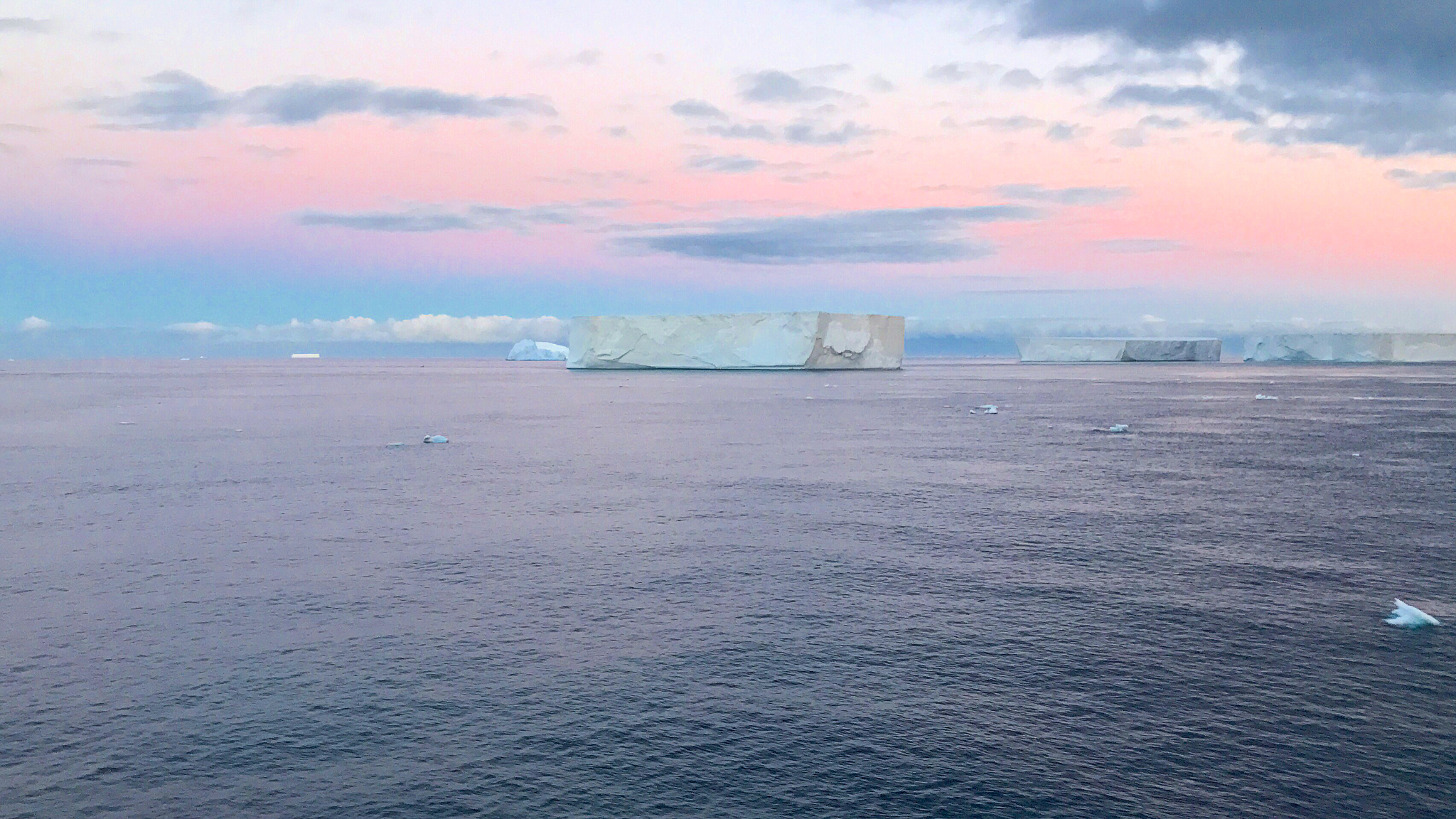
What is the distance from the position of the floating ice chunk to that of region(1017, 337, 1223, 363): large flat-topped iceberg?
92.2 m

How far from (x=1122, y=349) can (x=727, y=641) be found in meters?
99.0

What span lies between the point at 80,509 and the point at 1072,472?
17469 millimetres

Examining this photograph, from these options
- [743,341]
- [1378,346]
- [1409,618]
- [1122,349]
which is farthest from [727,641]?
[1122,349]

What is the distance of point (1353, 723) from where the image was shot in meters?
6.93

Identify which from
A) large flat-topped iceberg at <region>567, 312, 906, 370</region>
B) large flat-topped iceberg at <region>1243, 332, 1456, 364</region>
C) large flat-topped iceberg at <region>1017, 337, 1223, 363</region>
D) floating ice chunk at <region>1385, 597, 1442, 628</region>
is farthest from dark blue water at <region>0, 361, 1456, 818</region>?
large flat-topped iceberg at <region>1017, 337, 1223, 363</region>

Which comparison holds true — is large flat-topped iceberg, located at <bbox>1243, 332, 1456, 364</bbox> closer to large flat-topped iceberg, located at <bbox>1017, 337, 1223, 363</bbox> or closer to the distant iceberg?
large flat-topped iceberg, located at <bbox>1017, 337, 1223, 363</bbox>

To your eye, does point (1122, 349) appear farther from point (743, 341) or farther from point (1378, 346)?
point (743, 341)

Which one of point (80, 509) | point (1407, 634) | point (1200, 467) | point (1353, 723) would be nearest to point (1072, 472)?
point (1200, 467)

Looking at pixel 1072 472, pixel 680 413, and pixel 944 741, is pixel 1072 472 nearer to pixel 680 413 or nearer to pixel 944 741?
pixel 944 741

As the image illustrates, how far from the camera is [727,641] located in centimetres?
883

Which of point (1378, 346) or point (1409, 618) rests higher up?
point (1378, 346)

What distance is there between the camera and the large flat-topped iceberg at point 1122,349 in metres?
98.2

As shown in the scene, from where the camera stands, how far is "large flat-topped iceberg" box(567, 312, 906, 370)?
198 ft

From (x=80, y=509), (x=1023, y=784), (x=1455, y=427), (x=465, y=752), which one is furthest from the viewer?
(x=1455, y=427)
